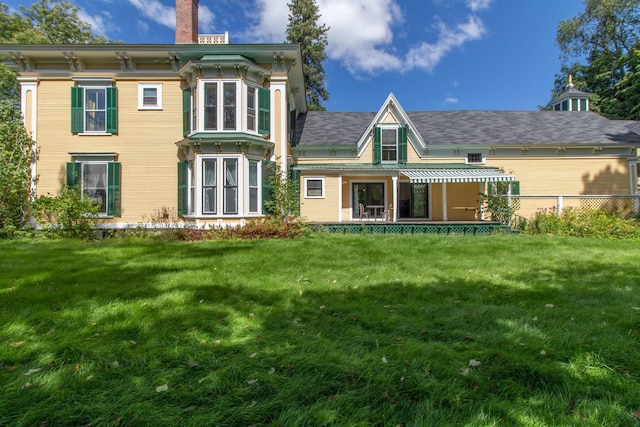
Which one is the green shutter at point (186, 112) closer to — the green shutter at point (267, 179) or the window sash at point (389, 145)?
the green shutter at point (267, 179)

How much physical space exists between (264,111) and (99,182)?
693cm

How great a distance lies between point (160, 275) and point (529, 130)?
18.8 m

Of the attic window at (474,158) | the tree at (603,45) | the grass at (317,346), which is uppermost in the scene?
the tree at (603,45)

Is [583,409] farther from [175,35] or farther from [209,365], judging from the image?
[175,35]

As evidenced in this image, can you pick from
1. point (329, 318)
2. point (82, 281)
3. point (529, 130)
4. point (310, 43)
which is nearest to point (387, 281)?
point (329, 318)

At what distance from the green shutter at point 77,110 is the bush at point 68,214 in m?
2.45

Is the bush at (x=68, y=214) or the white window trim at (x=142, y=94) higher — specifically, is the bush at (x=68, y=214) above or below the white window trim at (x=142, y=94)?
below

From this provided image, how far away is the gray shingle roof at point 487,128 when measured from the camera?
1644 cm

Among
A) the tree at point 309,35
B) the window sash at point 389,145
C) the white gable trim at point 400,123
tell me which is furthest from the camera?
the tree at point 309,35

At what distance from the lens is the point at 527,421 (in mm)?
2119

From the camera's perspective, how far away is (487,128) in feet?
58.2

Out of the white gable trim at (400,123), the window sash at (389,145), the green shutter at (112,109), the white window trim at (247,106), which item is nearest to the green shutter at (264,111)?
the white window trim at (247,106)

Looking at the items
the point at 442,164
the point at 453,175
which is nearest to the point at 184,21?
the point at 453,175

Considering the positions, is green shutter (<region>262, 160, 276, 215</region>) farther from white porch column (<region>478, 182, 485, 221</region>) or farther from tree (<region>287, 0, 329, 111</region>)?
tree (<region>287, 0, 329, 111</region>)
